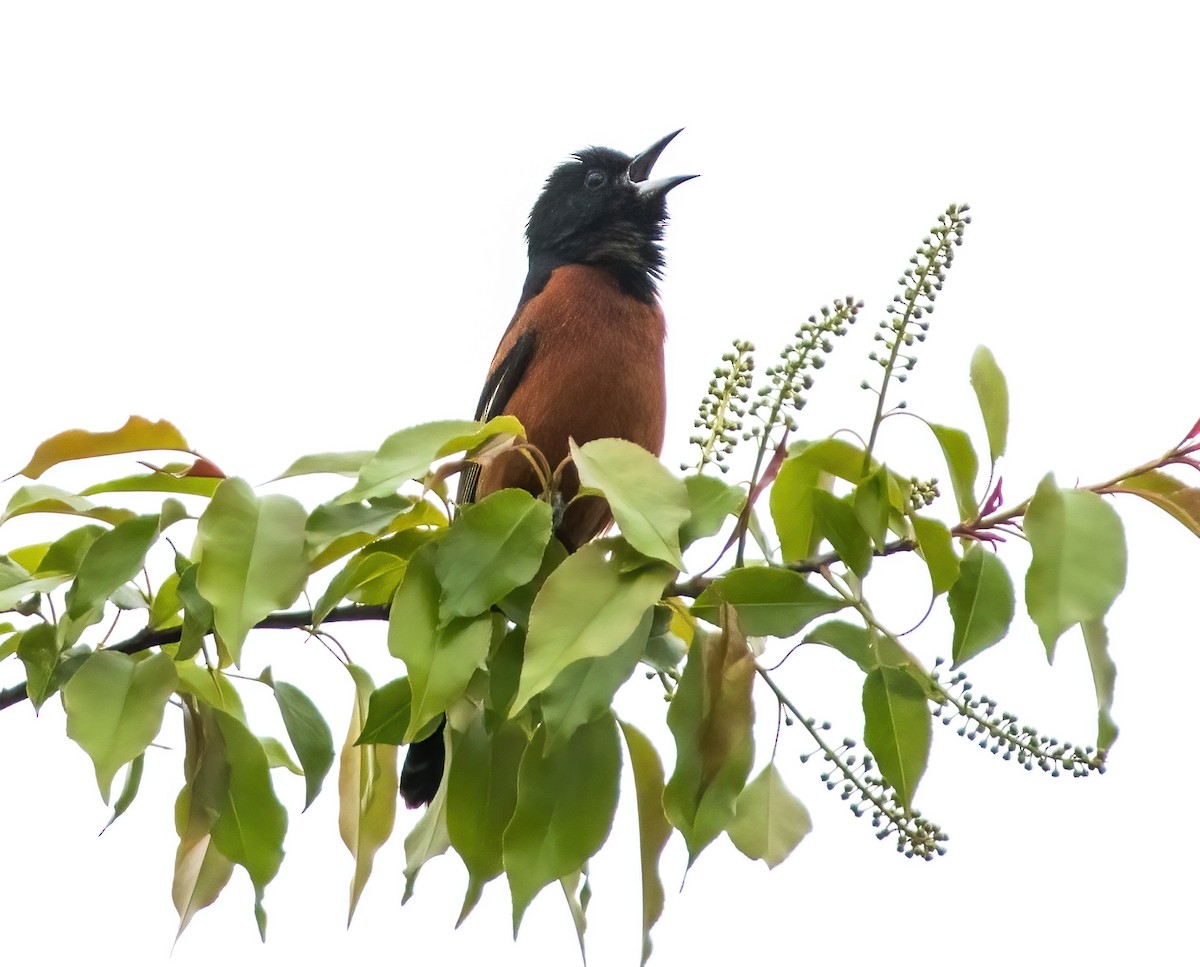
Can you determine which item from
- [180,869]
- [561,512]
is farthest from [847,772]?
[180,869]

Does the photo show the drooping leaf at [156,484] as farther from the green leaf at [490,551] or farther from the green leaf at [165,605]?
the green leaf at [490,551]

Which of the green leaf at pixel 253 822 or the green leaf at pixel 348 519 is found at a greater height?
the green leaf at pixel 348 519

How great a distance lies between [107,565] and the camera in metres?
1.54

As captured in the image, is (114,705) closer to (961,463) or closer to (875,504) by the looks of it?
(875,504)

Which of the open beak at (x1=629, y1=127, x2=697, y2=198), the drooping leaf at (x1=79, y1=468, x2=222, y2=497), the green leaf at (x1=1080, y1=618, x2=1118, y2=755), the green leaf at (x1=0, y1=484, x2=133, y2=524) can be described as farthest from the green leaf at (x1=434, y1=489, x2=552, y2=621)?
the open beak at (x1=629, y1=127, x2=697, y2=198)

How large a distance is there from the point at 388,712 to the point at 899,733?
61cm

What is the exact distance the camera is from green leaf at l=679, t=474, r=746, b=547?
1485 mm

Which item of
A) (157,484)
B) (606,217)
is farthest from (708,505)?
(606,217)

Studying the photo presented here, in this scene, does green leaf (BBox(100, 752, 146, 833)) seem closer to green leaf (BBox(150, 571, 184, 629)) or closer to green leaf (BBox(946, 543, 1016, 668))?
green leaf (BBox(150, 571, 184, 629))

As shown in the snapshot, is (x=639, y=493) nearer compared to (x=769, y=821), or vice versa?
(x=639, y=493)

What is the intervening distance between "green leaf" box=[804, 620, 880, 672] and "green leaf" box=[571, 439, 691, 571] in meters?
0.26

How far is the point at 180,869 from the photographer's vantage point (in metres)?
1.77

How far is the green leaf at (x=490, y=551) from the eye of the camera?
1.46 m

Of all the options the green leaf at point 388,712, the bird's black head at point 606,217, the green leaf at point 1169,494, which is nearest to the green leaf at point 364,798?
the green leaf at point 388,712
